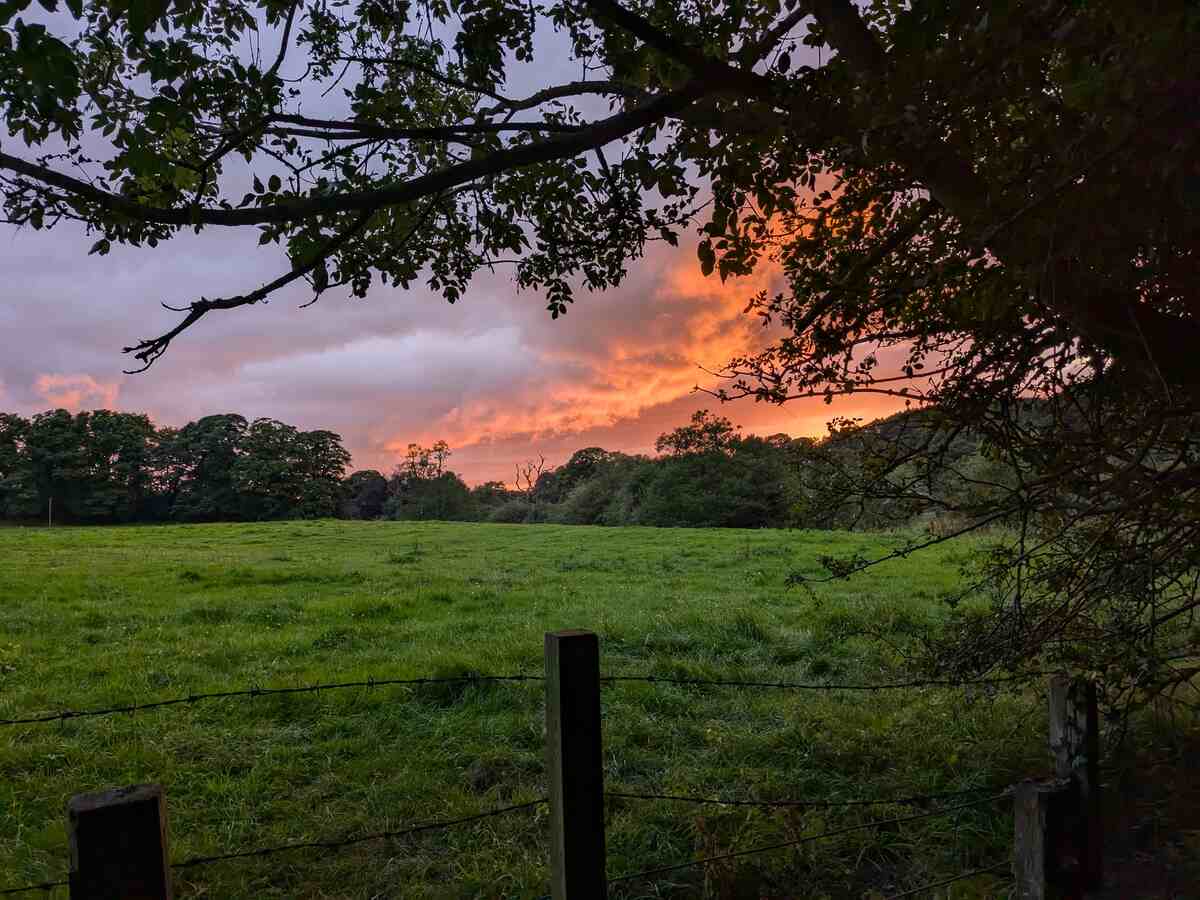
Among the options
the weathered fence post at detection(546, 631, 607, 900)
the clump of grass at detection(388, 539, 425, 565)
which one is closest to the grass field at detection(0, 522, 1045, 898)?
the weathered fence post at detection(546, 631, 607, 900)

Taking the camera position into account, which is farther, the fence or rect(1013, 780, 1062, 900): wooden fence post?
rect(1013, 780, 1062, 900): wooden fence post

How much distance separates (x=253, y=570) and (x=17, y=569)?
5.86 meters

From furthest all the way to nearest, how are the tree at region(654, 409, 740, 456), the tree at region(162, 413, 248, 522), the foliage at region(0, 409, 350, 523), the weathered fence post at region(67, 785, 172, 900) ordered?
the tree at region(162, 413, 248, 522), the foliage at region(0, 409, 350, 523), the tree at region(654, 409, 740, 456), the weathered fence post at region(67, 785, 172, 900)

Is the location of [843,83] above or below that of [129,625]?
above

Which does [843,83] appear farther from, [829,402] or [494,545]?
[494,545]

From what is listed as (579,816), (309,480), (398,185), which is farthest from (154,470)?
(579,816)

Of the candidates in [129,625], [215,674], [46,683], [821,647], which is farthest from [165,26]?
[129,625]

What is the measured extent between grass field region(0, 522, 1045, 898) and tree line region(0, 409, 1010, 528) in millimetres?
34944

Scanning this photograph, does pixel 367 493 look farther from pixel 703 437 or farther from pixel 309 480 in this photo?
pixel 703 437

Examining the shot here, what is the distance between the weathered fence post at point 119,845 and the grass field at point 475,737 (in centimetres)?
289

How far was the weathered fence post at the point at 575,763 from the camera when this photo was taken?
262 centimetres

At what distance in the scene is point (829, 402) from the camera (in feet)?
17.1

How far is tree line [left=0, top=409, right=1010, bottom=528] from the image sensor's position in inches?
1953

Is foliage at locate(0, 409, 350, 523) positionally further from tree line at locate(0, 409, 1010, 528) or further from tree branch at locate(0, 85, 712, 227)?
tree branch at locate(0, 85, 712, 227)
